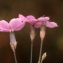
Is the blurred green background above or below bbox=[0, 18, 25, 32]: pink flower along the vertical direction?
below

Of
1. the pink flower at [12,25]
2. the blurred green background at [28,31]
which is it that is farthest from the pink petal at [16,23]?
the blurred green background at [28,31]

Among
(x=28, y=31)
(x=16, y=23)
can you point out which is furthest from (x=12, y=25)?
(x=28, y=31)

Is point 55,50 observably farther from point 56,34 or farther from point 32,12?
point 32,12

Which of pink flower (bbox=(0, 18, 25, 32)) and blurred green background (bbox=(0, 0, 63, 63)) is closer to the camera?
pink flower (bbox=(0, 18, 25, 32))

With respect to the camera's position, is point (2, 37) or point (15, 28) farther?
point (2, 37)

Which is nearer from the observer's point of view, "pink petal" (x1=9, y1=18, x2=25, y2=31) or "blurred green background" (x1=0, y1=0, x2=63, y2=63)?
"pink petal" (x1=9, y1=18, x2=25, y2=31)

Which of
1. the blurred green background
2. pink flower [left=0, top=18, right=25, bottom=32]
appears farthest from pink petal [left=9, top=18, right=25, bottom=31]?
the blurred green background

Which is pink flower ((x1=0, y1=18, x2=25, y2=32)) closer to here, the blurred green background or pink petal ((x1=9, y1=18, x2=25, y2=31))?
pink petal ((x1=9, y1=18, x2=25, y2=31))

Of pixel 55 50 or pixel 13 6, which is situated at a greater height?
pixel 13 6

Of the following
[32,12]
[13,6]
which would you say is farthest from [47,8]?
[13,6]
